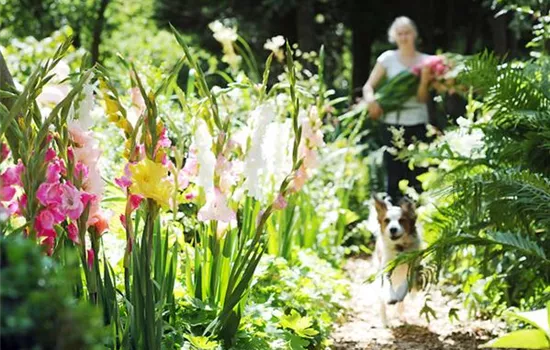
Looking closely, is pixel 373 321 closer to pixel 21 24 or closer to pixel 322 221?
pixel 322 221

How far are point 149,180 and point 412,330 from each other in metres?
3.04

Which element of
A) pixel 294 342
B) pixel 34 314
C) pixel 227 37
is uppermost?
pixel 227 37

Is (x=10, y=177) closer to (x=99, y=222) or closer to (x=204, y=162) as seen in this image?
(x=99, y=222)

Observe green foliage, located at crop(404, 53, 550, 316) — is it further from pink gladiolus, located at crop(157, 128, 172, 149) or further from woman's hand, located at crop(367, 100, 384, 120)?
woman's hand, located at crop(367, 100, 384, 120)

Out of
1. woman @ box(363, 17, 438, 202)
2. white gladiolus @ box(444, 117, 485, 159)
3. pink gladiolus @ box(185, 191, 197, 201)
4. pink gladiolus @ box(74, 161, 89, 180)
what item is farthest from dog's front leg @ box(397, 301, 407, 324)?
pink gladiolus @ box(74, 161, 89, 180)

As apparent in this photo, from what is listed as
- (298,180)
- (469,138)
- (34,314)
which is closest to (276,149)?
(298,180)

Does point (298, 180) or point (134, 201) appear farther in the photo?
point (298, 180)

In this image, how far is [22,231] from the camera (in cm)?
266

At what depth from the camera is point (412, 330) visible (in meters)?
5.52

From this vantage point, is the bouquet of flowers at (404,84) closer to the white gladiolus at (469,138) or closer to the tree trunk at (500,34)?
the white gladiolus at (469,138)

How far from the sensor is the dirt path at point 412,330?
16.7ft

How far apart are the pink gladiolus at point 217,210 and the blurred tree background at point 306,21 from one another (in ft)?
34.0

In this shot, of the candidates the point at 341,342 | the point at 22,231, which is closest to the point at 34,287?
the point at 22,231

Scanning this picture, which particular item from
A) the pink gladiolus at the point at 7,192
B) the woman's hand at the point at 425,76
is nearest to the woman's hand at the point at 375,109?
the woman's hand at the point at 425,76
